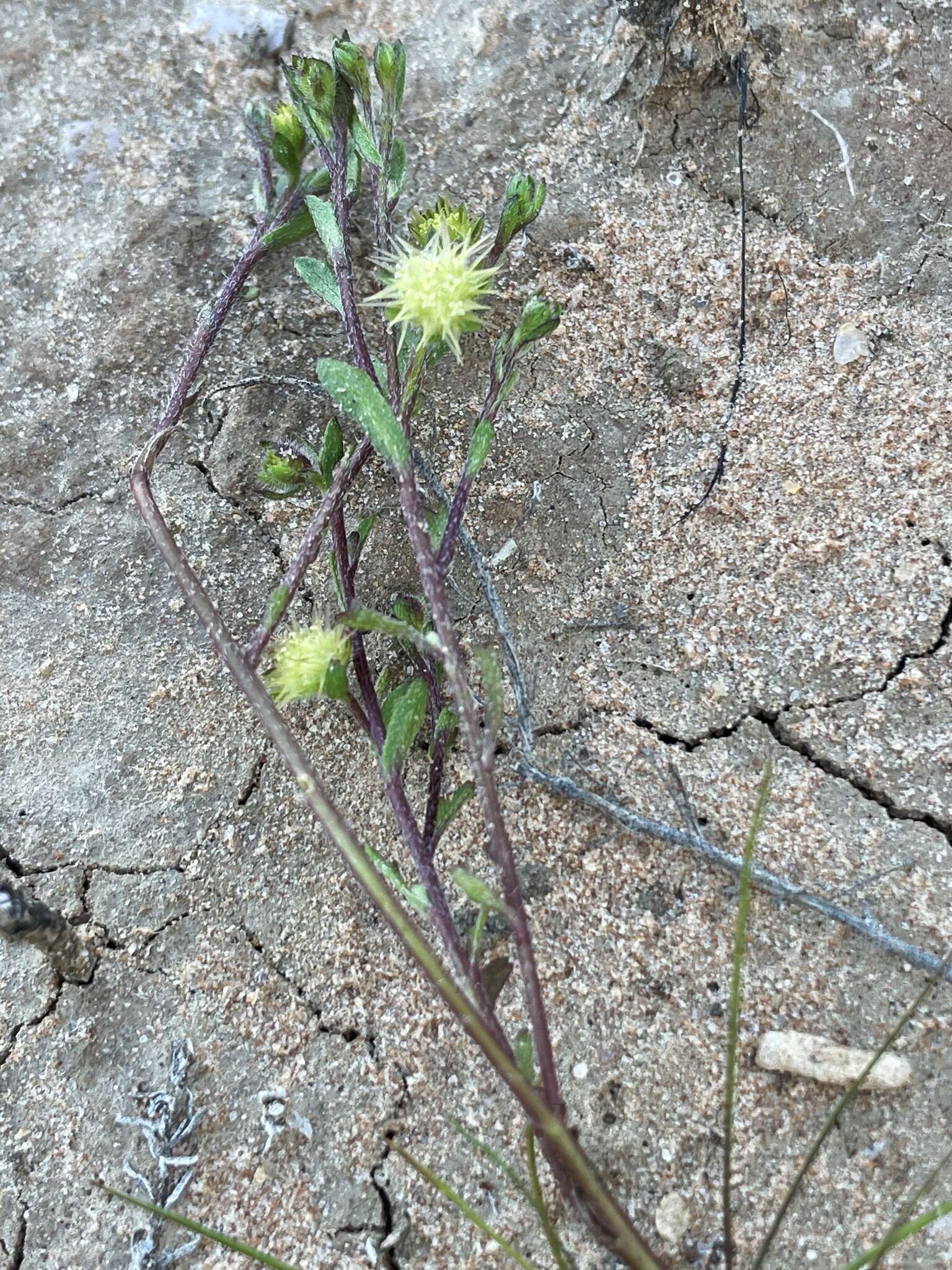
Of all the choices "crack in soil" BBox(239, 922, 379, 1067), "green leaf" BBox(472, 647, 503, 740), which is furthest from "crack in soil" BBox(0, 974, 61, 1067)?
"green leaf" BBox(472, 647, 503, 740)

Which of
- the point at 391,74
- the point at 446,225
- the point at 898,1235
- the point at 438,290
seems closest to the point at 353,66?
the point at 391,74

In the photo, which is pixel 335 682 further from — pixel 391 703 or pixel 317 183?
pixel 317 183

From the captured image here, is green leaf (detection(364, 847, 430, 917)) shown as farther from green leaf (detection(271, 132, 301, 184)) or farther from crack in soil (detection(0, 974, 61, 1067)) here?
green leaf (detection(271, 132, 301, 184))

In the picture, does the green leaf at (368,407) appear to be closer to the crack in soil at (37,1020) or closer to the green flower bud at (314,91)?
the green flower bud at (314,91)

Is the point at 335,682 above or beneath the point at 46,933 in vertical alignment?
above

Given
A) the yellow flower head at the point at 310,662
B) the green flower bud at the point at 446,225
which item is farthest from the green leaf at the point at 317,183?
the yellow flower head at the point at 310,662

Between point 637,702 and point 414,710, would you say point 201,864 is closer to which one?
point 414,710
